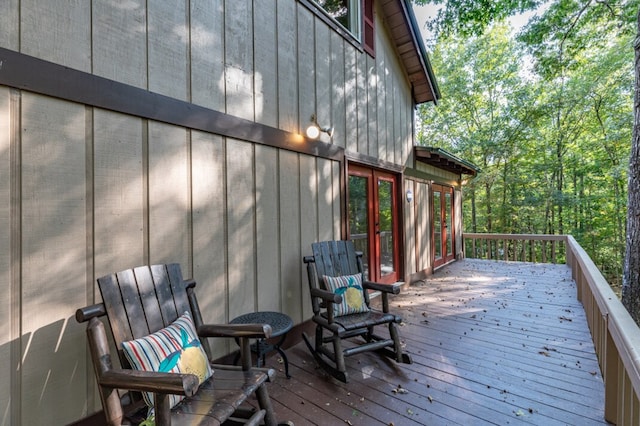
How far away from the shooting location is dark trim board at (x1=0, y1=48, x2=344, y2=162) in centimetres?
152

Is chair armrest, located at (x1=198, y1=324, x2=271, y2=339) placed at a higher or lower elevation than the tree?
lower

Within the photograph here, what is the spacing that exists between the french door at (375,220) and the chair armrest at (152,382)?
3.01 metres

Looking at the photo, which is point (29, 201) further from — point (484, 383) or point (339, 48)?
point (339, 48)

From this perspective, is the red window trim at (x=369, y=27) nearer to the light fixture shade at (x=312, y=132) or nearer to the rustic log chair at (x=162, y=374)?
the light fixture shade at (x=312, y=132)

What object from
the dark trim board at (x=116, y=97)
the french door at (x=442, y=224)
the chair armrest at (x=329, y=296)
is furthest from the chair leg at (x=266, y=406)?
the french door at (x=442, y=224)

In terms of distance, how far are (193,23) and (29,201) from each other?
1.71 metres

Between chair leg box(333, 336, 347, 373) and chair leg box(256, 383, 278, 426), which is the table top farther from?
chair leg box(256, 383, 278, 426)

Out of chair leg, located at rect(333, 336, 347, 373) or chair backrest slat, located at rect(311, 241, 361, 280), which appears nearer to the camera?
chair leg, located at rect(333, 336, 347, 373)

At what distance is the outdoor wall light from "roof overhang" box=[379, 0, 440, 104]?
2.87 m

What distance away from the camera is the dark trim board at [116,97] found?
1.52 m

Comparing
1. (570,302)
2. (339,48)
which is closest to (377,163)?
(339,48)

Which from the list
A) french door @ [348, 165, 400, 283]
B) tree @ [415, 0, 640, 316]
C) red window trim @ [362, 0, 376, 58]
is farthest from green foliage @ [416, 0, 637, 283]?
french door @ [348, 165, 400, 283]

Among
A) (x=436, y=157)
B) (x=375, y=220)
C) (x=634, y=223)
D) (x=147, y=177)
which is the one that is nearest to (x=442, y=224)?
(x=436, y=157)

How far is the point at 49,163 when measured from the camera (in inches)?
63.4
